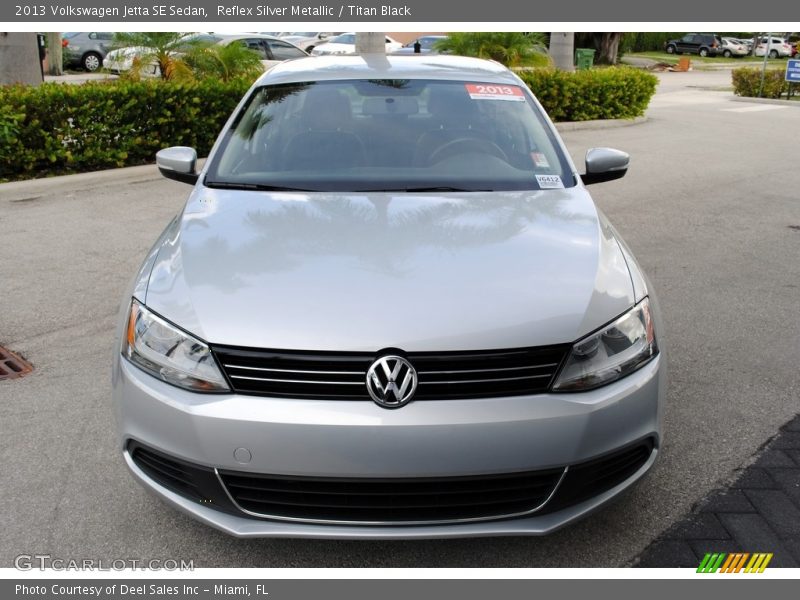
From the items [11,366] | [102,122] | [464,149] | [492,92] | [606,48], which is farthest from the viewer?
[606,48]

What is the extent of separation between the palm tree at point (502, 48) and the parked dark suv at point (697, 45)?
40.0 m

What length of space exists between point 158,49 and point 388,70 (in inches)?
333

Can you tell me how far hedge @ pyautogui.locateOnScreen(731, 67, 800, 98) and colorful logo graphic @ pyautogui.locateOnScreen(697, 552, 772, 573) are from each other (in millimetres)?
23133

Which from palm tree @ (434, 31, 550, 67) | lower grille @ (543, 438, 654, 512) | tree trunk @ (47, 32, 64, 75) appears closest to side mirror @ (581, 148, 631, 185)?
lower grille @ (543, 438, 654, 512)

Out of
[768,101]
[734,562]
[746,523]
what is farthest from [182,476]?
[768,101]

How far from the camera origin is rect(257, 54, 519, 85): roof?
4.64 meters

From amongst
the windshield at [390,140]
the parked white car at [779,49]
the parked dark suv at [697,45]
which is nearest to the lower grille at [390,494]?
the windshield at [390,140]

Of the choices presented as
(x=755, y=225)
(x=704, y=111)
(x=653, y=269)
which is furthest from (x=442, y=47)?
(x=653, y=269)

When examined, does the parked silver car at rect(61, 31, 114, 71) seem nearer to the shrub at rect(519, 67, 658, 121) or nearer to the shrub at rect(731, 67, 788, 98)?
the shrub at rect(519, 67, 658, 121)

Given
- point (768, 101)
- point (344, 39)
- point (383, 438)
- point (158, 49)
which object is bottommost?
point (768, 101)

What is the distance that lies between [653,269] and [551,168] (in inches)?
109

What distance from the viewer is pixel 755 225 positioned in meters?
8.17

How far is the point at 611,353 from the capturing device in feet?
9.17

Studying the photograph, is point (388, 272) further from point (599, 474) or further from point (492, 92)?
point (492, 92)
